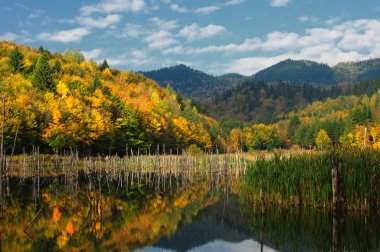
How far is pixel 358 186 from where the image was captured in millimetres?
16250

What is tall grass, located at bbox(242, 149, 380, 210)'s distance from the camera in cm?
1636

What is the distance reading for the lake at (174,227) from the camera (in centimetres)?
1417

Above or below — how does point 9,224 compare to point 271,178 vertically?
below

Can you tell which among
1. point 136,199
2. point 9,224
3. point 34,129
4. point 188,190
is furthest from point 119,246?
point 34,129

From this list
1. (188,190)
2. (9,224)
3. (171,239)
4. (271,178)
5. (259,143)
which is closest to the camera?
(171,239)

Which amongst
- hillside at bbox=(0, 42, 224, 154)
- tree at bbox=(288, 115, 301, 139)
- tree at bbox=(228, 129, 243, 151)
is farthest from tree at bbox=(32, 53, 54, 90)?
tree at bbox=(288, 115, 301, 139)

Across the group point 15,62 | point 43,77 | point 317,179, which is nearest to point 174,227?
point 317,179

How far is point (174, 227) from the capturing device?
59.6ft

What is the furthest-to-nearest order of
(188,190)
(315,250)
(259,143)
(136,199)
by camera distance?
1. (259,143)
2. (188,190)
3. (136,199)
4. (315,250)

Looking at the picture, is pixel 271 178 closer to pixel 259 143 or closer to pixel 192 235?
pixel 192 235

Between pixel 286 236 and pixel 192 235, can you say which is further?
pixel 192 235

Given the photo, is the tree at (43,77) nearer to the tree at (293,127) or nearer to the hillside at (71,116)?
the hillside at (71,116)

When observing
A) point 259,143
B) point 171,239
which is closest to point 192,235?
point 171,239

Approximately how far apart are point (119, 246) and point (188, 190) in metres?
16.5
